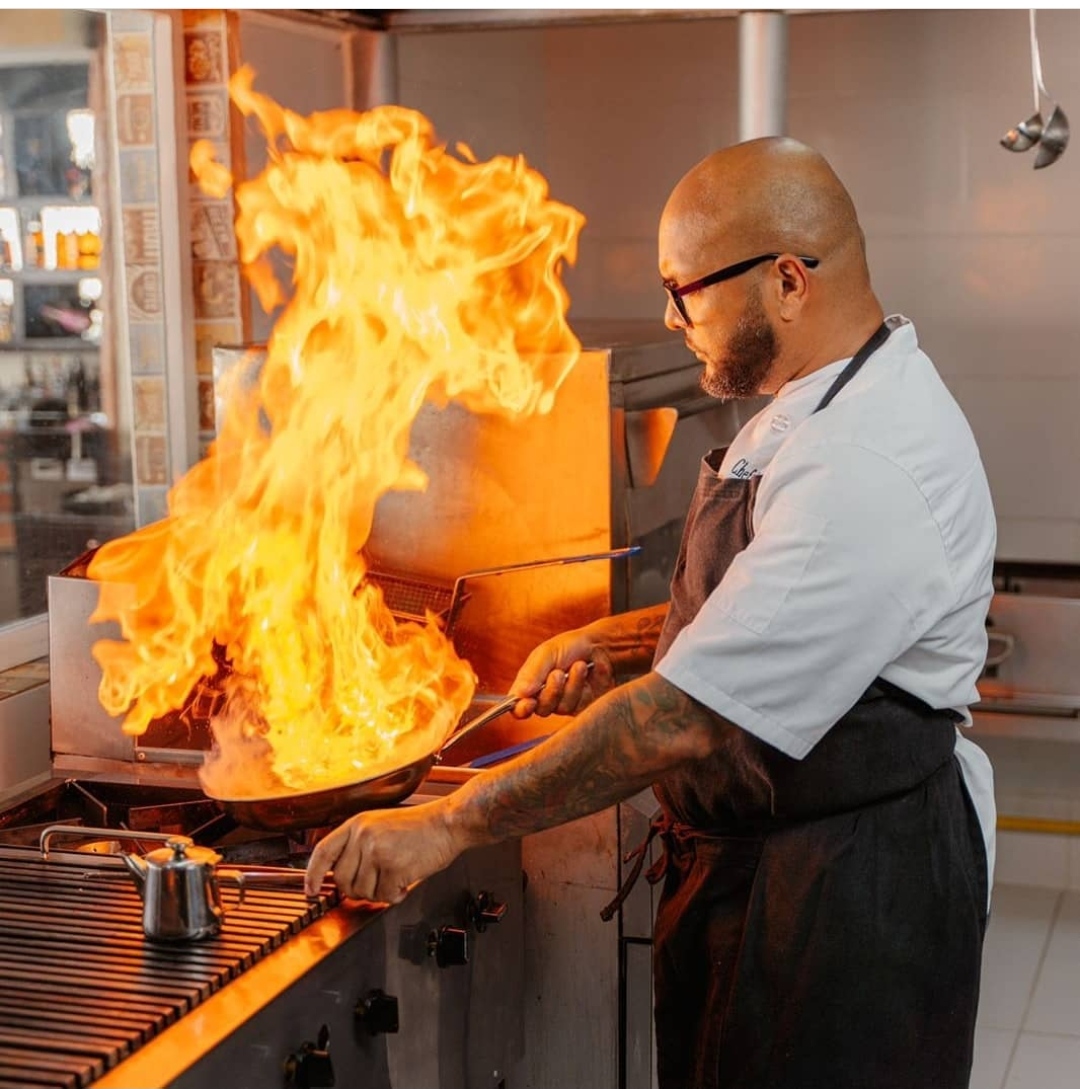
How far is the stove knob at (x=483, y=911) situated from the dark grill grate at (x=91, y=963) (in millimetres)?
346

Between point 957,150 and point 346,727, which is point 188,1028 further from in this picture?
point 957,150

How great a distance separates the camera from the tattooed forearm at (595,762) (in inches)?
69.4

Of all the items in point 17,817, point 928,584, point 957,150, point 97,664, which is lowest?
point 17,817

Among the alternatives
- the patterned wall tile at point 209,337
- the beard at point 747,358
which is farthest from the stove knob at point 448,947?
the patterned wall tile at point 209,337

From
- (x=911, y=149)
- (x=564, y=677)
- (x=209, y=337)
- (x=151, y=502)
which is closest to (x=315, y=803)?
(x=564, y=677)

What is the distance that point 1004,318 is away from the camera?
419 centimetres

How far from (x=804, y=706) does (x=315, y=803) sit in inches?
24.8

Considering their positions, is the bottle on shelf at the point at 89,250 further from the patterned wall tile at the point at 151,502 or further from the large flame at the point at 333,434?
→ the patterned wall tile at the point at 151,502

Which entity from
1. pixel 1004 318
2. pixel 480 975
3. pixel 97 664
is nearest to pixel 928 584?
pixel 480 975

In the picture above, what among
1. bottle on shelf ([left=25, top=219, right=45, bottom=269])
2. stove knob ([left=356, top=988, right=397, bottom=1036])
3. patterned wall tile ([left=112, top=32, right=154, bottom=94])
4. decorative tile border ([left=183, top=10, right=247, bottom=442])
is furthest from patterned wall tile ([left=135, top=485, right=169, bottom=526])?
stove knob ([left=356, top=988, right=397, bottom=1036])

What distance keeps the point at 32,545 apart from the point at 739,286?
1.82 metres

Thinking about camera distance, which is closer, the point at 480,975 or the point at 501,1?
the point at 480,975

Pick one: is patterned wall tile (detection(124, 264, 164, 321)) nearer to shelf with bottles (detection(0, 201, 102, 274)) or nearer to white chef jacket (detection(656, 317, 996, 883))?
shelf with bottles (detection(0, 201, 102, 274))

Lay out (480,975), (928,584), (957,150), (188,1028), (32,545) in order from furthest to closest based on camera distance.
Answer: (957,150) → (32,545) → (480,975) → (928,584) → (188,1028)
